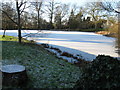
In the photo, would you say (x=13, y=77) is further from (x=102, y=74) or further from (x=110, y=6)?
(x=110, y=6)

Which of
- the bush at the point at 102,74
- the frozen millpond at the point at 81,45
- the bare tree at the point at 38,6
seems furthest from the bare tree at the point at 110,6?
the bare tree at the point at 38,6

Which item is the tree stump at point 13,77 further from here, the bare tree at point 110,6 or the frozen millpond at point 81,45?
the frozen millpond at point 81,45

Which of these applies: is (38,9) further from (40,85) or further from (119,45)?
(40,85)

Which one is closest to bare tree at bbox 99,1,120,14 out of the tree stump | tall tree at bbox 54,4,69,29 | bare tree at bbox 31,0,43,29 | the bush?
the bush

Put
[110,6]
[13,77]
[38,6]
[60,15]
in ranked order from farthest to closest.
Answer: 1. [60,15]
2. [38,6]
3. [110,6]
4. [13,77]

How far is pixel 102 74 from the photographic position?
3.52ft

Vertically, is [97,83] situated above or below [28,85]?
above

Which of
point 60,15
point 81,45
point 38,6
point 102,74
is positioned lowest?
point 81,45

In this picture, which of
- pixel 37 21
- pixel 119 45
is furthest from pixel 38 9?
pixel 119 45

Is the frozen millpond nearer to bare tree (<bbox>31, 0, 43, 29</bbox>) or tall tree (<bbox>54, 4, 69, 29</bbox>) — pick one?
bare tree (<bbox>31, 0, 43, 29</bbox>)

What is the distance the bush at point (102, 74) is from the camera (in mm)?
1036

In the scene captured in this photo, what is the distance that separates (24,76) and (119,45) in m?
2.62

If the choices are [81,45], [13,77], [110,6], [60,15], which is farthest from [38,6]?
[60,15]

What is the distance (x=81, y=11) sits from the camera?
733 inches
